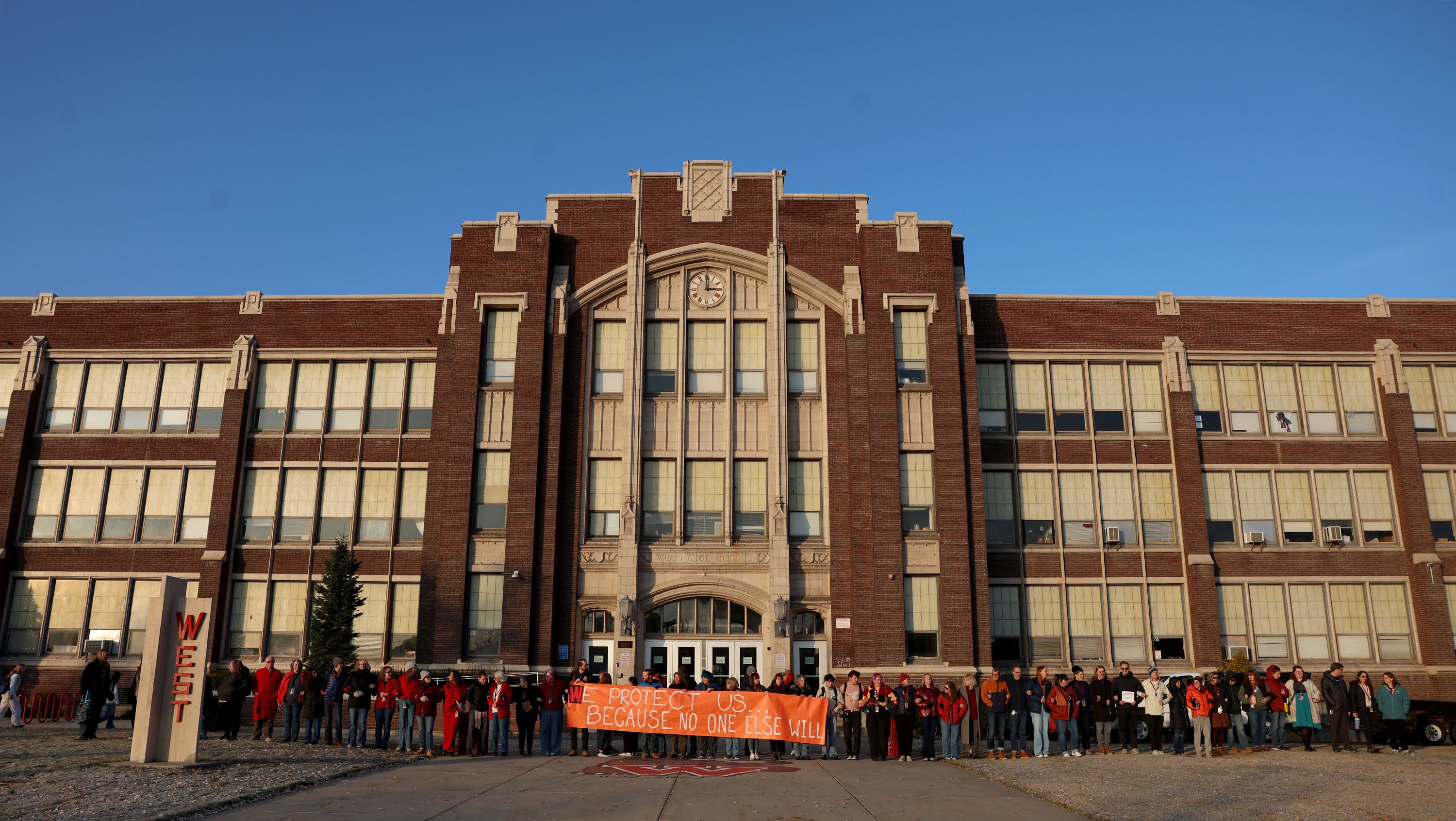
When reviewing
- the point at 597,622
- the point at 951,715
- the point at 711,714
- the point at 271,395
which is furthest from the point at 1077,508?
the point at 271,395

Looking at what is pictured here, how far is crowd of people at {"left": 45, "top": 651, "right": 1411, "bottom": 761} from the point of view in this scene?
65.8 feet

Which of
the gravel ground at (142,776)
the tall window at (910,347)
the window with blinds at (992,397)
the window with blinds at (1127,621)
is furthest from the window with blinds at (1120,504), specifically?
the gravel ground at (142,776)

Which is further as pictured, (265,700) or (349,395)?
(349,395)

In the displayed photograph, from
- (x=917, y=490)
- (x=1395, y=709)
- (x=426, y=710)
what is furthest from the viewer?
(x=917, y=490)

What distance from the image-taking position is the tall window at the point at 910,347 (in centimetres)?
3016

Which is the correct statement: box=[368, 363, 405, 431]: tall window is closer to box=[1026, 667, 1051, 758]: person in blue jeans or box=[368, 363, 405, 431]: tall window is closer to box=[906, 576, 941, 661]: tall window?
box=[906, 576, 941, 661]: tall window

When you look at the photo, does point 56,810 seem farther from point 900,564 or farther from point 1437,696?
Result: point 1437,696

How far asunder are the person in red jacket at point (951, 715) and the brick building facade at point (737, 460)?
718 centimetres

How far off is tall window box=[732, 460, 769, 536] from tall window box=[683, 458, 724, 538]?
0.40 m

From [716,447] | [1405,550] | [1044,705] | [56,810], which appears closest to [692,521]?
[716,447]

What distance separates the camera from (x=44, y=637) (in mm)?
30859

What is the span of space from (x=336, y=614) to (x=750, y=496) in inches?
458

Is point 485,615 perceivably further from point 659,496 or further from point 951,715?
point 951,715

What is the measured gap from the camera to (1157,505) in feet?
103
